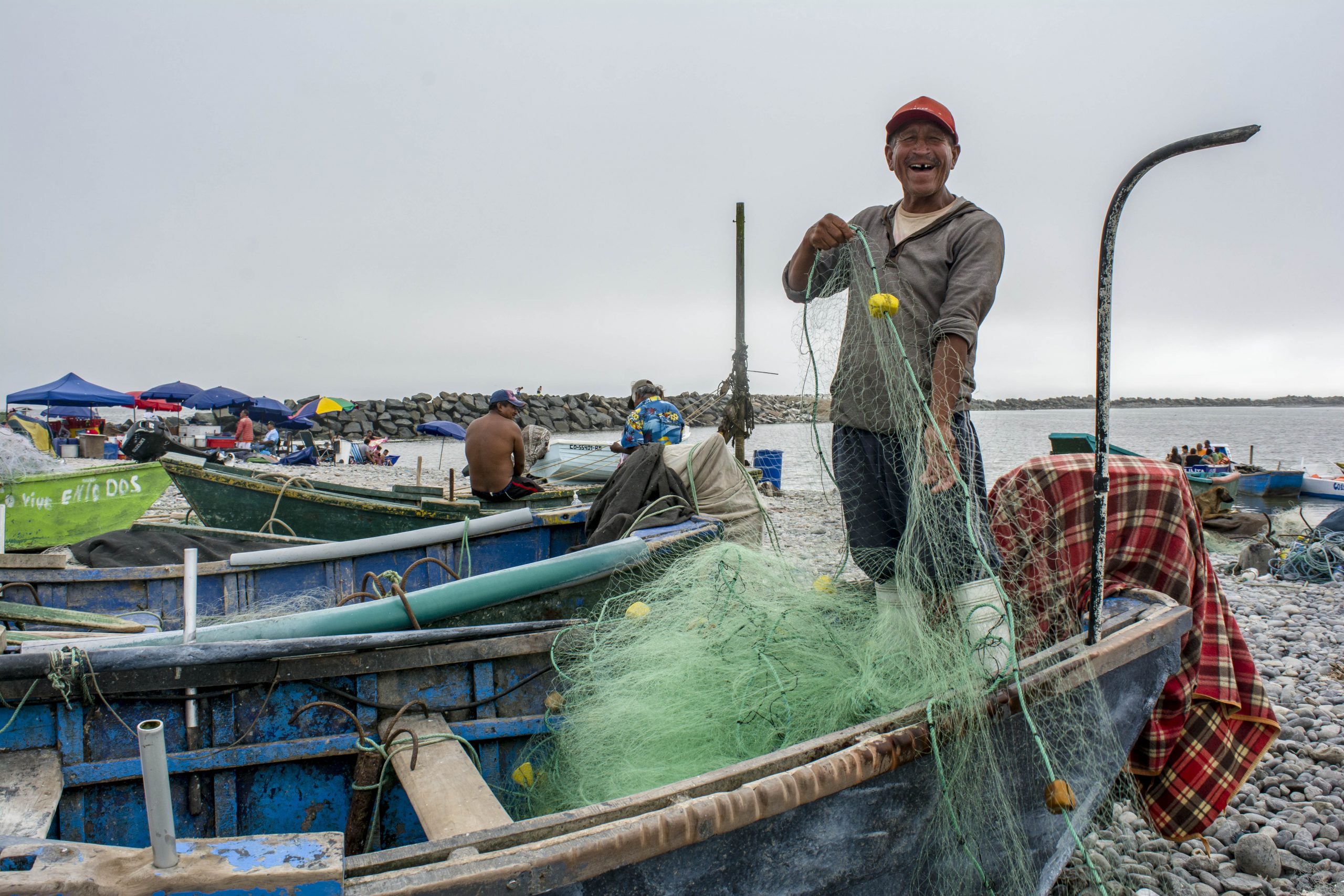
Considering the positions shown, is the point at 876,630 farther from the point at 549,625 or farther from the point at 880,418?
the point at 549,625

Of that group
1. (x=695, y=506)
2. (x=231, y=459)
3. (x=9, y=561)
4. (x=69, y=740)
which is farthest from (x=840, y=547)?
(x=231, y=459)

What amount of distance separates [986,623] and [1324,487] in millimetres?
23795

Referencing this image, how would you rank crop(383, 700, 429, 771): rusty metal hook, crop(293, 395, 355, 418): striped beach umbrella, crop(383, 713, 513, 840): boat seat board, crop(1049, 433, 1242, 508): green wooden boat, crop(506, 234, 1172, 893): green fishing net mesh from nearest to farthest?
crop(383, 713, 513, 840): boat seat board < crop(506, 234, 1172, 893): green fishing net mesh < crop(383, 700, 429, 771): rusty metal hook < crop(1049, 433, 1242, 508): green wooden boat < crop(293, 395, 355, 418): striped beach umbrella

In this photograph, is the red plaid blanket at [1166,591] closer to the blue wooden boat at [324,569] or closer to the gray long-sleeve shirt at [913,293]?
the gray long-sleeve shirt at [913,293]

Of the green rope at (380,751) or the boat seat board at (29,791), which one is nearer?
the boat seat board at (29,791)

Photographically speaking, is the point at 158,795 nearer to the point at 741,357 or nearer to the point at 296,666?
the point at 296,666

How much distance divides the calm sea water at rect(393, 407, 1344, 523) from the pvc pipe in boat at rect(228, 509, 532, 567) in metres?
2.04

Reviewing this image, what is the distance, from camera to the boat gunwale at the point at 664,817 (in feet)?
4.90

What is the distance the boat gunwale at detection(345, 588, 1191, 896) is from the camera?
1.49 m

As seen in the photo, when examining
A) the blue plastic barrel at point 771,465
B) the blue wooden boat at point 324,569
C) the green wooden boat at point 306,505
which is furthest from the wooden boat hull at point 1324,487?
the blue wooden boat at point 324,569

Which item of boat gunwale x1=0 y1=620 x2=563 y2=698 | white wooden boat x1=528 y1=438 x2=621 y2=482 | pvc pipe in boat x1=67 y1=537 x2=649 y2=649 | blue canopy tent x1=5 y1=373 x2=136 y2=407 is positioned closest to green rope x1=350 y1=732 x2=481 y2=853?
boat gunwale x1=0 y1=620 x2=563 y2=698

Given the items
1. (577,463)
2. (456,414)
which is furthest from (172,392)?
(577,463)

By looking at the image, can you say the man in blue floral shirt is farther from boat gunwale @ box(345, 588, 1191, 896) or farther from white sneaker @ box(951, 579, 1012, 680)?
boat gunwale @ box(345, 588, 1191, 896)

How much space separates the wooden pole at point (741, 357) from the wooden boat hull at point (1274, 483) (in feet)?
42.7
